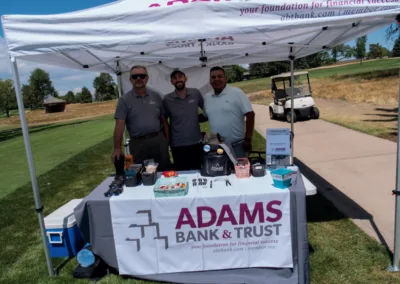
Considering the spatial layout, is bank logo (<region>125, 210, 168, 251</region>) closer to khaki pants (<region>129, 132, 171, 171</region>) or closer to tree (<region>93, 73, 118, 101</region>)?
khaki pants (<region>129, 132, 171, 171</region>)

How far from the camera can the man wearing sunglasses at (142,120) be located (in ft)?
11.7

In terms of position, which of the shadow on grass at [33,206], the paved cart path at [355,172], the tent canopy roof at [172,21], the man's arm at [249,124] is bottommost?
the shadow on grass at [33,206]

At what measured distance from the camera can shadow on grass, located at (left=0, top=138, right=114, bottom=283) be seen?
11.3 ft

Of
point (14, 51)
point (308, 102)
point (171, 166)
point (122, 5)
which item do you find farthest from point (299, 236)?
point (308, 102)

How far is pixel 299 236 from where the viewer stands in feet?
8.79

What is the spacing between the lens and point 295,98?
1290cm

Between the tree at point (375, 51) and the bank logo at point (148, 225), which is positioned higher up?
the tree at point (375, 51)

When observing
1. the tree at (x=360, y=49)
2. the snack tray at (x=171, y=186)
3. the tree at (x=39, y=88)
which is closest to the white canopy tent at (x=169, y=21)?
the snack tray at (x=171, y=186)

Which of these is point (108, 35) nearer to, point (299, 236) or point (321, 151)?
point (299, 236)

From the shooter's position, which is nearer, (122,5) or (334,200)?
(122,5)

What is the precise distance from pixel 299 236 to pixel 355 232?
1333 millimetres

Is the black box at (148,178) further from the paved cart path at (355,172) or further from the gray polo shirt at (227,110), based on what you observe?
the paved cart path at (355,172)

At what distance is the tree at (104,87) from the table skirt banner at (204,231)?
3239 inches

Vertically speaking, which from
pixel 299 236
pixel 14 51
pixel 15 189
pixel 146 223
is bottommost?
pixel 15 189
